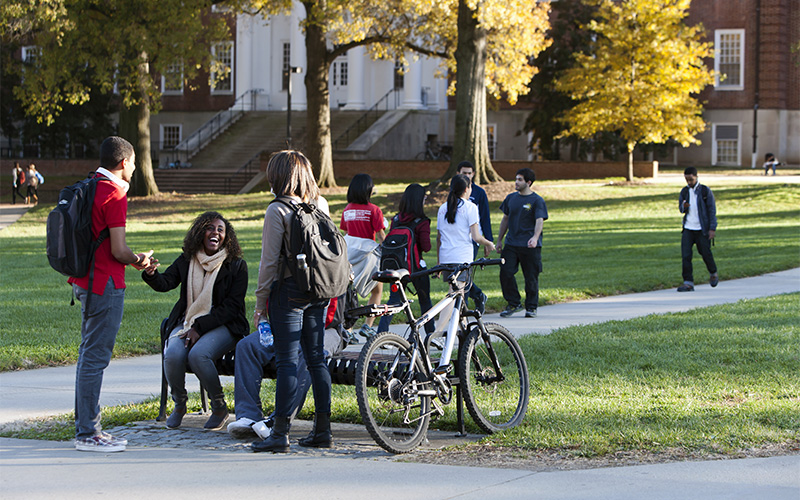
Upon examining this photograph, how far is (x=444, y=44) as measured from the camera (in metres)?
33.9

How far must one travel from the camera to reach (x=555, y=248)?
20.1 m

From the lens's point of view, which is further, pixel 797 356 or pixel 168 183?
pixel 168 183

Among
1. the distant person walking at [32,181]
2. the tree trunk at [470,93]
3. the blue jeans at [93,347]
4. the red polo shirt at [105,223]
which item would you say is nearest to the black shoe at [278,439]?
the blue jeans at [93,347]

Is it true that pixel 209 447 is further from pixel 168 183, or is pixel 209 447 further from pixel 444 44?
pixel 168 183

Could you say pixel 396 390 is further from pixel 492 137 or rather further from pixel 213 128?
pixel 492 137

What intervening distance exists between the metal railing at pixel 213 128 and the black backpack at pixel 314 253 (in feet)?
129

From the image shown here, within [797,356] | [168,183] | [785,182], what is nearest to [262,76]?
[168,183]

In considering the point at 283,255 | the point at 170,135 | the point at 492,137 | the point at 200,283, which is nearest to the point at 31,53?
the point at 170,135

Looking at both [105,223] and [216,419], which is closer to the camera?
[105,223]

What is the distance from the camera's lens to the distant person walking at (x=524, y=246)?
39.1ft

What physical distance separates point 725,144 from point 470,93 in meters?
22.7

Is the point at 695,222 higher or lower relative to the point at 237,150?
lower

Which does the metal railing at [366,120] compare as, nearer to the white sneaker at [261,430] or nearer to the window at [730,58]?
the window at [730,58]

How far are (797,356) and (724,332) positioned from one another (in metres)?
1.33
